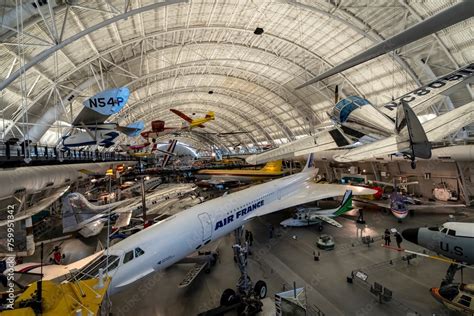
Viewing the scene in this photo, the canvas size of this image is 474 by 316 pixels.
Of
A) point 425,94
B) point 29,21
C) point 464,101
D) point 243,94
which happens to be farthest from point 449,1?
point 243,94

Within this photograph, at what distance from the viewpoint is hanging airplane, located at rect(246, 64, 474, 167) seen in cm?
782

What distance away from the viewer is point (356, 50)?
88.8 feet

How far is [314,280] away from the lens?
11500 mm

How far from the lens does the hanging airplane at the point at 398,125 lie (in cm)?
782

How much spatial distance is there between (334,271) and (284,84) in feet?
109

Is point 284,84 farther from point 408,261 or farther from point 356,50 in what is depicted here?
point 408,261

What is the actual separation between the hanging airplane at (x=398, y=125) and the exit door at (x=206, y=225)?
20.6 ft

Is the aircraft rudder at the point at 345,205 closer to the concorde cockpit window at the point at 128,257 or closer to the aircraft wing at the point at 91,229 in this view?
the concorde cockpit window at the point at 128,257

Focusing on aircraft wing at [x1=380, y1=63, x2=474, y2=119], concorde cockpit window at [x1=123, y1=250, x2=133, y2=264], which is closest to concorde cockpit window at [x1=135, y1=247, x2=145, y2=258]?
concorde cockpit window at [x1=123, y1=250, x2=133, y2=264]

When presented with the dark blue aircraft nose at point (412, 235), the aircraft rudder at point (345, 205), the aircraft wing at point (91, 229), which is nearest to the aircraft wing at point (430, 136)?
the dark blue aircraft nose at point (412, 235)

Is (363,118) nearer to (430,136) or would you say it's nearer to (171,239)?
(430,136)

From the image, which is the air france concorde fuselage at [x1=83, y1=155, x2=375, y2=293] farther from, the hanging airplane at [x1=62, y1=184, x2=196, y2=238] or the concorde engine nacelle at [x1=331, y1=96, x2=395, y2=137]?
the hanging airplane at [x1=62, y1=184, x2=196, y2=238]

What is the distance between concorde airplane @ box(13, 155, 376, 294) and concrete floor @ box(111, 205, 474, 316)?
224 cm

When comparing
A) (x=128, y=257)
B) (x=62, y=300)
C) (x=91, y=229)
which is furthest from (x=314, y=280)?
(x=91, y=229)
